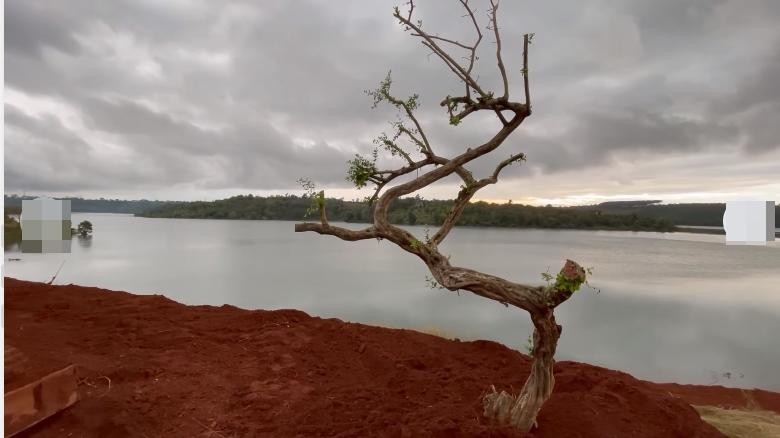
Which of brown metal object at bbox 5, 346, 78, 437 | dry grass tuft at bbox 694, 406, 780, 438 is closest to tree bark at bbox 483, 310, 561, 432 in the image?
dry grass tuft at bbox 694, 406, 780, 438

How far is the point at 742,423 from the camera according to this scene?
6004mm

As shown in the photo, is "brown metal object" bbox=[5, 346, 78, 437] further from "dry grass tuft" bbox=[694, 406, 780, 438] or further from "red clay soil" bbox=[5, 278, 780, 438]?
"dry grass tuft" bbox=[694, 406, 780, 438]

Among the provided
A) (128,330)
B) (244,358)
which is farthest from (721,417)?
(128,330)

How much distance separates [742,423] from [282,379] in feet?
18.7

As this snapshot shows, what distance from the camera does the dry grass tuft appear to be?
562 cm

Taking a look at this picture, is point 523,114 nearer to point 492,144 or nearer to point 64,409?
point 492,144

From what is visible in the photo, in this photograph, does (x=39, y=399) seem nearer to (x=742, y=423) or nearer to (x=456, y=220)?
(x=456, y=220)

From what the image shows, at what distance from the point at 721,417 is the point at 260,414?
5.92 metres

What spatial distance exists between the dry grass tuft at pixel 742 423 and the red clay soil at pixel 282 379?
0.67m

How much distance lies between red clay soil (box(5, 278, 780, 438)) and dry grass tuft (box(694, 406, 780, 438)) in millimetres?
671

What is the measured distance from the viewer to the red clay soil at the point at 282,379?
449cm

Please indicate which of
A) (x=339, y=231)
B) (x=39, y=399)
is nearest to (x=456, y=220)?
(x=339, y=231)

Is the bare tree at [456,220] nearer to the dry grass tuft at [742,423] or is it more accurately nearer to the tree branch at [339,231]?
the tree branch at [339,231]

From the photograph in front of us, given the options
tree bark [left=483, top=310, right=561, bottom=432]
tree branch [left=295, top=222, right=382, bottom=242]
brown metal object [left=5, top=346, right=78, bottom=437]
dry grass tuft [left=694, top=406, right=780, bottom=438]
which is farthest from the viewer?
dry grass tuft [left=694, top=406, right=780, bottom=438]
